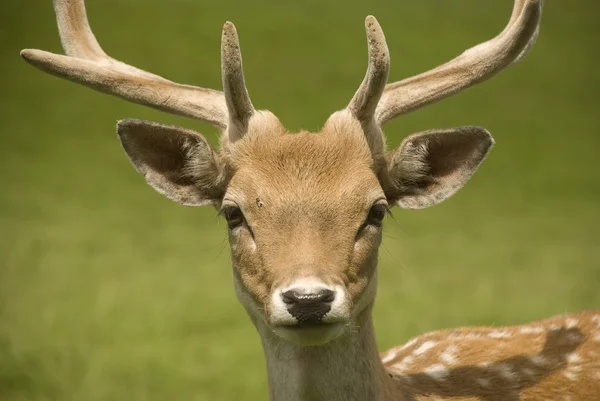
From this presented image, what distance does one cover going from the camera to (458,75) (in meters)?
3.62

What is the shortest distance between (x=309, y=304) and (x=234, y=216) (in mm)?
572

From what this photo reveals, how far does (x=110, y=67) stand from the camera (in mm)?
3912

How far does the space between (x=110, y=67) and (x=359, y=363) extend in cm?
158

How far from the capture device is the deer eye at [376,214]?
125 inches

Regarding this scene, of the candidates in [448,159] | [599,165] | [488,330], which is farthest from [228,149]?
[599,165]

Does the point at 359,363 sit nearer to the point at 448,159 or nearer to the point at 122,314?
the point at 448,159

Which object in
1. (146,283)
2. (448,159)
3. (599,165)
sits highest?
(599,165)

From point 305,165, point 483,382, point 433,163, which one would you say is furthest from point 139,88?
point 483,382

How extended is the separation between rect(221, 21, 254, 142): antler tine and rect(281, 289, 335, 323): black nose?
77cm

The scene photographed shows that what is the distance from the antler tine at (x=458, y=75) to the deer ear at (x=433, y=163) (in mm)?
201

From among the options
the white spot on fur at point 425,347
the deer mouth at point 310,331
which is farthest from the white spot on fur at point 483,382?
the deer mouth at point 310,331

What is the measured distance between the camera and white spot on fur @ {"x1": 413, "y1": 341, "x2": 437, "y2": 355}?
13.5 feet

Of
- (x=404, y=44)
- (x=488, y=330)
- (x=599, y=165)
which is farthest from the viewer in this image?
(x=404, y=44)

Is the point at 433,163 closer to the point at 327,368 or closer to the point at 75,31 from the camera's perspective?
the point at 327,368
